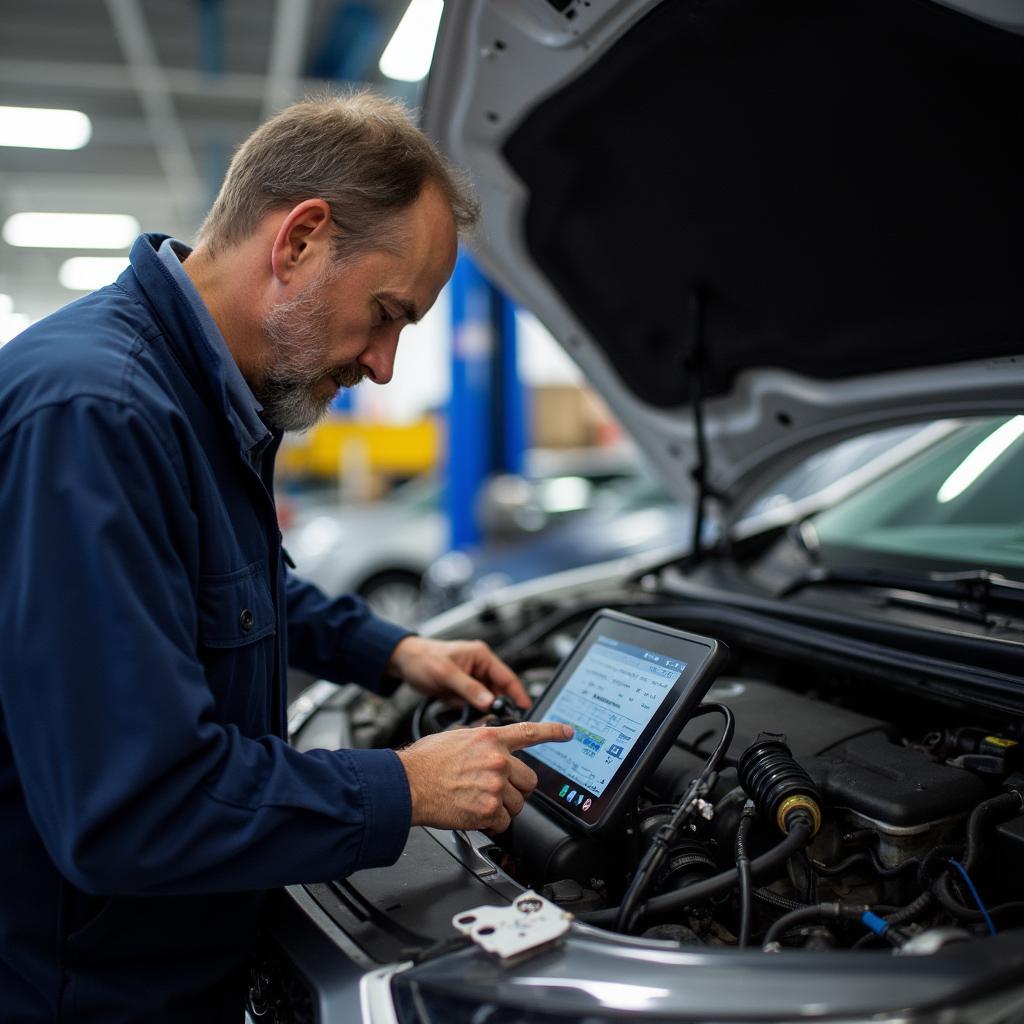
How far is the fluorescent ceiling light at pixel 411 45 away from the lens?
17.3 feet

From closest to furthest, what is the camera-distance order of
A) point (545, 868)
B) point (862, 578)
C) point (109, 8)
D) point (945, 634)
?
point (545, 868) < point (945, 634) < point (862, 578) < point (109, 8)

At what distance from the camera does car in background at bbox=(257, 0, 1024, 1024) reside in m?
0.95

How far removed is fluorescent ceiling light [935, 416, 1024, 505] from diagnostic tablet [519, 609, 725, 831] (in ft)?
3.19

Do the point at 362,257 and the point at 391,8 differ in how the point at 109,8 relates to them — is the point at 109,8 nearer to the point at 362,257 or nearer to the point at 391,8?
the point at 391,8

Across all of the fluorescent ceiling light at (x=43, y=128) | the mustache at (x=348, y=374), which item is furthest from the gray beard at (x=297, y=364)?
the fluorescent ceiling light at (x=43, y=128)

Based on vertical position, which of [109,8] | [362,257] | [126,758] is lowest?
[126,758]

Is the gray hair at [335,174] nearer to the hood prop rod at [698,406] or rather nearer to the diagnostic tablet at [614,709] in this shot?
the diagnostic tablet at [614,709]

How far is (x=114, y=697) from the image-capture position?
0.89m

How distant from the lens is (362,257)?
1205 millimetres

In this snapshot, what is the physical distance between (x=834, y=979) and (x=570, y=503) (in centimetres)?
516

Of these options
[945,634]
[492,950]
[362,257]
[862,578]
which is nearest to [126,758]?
[492,950]

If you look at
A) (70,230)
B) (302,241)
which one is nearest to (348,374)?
(302,241)

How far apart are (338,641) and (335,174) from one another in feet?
2.78

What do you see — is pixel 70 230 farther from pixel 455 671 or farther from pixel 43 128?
pixel 455 671
